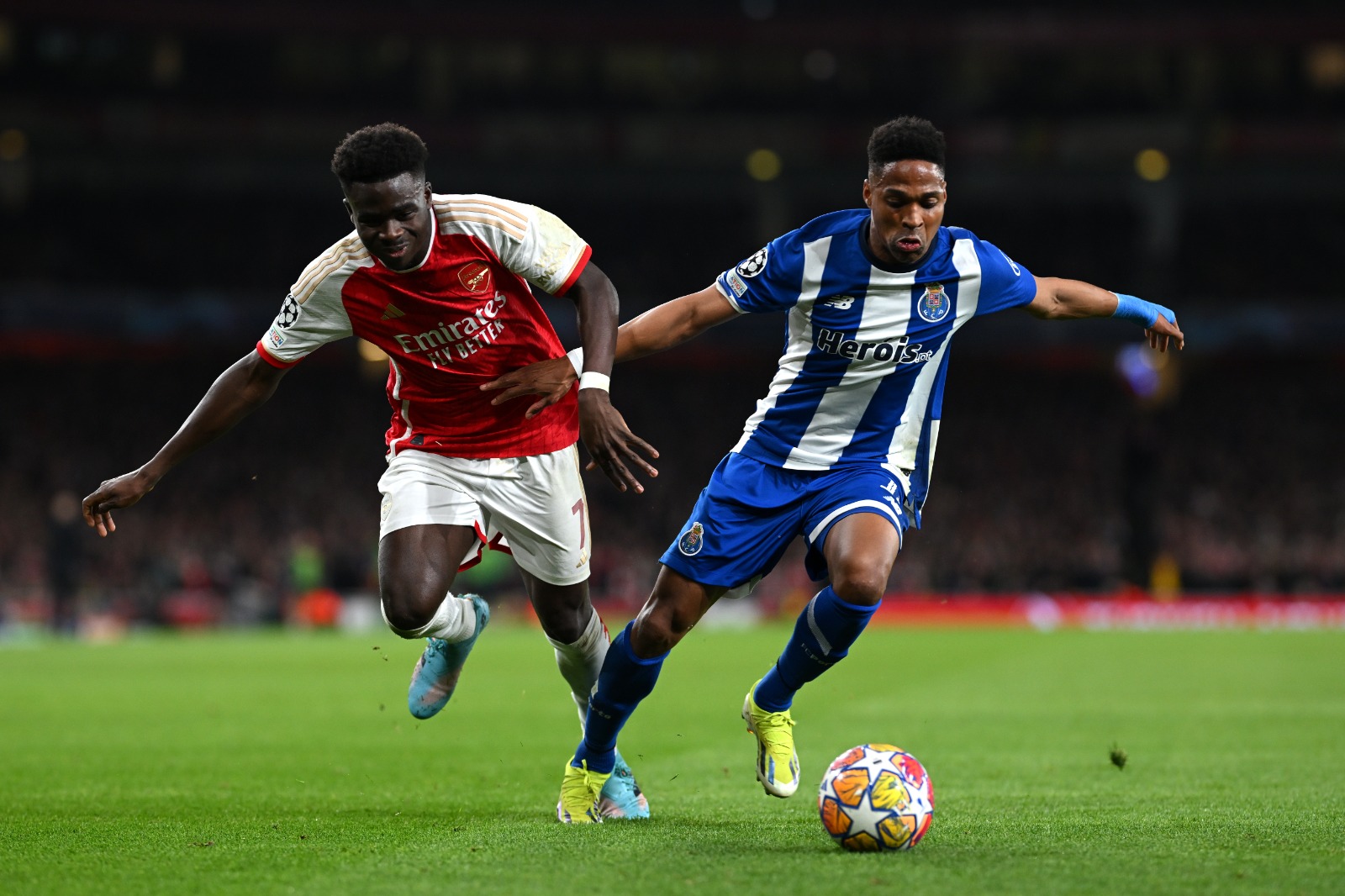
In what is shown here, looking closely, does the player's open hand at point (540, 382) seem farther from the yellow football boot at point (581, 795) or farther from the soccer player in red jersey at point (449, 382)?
the yellow football boot at point (581, 795)

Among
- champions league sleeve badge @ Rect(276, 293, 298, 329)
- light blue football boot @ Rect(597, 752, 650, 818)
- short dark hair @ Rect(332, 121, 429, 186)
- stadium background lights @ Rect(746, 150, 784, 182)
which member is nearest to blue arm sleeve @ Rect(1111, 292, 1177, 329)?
light blue football boot @ Rect(597, 752, 650, 818)

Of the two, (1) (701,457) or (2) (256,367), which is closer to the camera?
(2) (256,367)

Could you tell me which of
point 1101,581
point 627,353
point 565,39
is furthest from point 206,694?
point 565,39

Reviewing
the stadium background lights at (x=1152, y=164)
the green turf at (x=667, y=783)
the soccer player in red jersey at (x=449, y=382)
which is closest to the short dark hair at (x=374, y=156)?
the soccer player in red jersey at (x=449, y=382)

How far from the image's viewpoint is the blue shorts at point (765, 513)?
552cm

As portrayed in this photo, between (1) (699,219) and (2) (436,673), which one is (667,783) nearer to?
(2) (436,673)

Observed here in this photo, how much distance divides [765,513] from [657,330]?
79cm

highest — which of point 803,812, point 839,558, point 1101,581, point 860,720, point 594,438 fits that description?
point 594,438

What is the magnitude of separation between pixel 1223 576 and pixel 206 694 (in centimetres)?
2030

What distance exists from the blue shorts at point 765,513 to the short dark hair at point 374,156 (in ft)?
5.32

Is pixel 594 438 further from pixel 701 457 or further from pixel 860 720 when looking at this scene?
pixel 701 457

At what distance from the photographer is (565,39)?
104 ft

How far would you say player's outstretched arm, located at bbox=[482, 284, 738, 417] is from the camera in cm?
550

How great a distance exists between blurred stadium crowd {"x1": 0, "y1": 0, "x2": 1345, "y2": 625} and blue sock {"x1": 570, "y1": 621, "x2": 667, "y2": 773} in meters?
22.9
